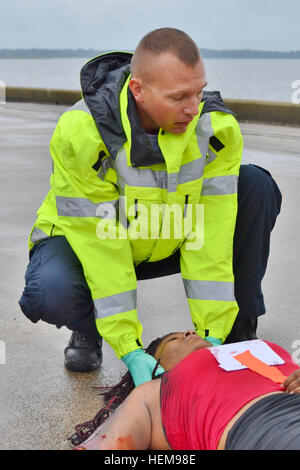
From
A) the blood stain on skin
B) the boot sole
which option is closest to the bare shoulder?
the blood stain on skin

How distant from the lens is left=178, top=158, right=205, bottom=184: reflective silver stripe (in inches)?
104

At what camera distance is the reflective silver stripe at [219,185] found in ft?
9.01

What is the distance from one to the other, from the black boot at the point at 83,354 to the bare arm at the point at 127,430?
0.74m

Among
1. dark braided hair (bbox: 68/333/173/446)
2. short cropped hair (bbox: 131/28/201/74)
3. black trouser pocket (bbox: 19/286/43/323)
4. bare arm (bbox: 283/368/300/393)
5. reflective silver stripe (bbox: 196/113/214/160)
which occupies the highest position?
short cropped hair (bbox: 131/28/201/74)

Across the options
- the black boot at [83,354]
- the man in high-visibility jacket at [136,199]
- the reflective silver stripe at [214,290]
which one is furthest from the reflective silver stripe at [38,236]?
the reflective silver stripe at [214,290]

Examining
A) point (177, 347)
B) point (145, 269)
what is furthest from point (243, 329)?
point (177, 347)

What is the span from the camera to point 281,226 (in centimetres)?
519

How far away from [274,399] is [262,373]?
0.23m

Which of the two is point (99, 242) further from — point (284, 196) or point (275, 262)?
point (284, 196)

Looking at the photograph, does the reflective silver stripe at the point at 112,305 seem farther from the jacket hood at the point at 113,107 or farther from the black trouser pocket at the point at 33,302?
the jacket hood at the point at 113,107

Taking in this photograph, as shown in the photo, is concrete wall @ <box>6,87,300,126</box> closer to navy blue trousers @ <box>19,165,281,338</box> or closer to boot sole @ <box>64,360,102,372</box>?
navy blue trousers @ <box>19,165,281,338</box>

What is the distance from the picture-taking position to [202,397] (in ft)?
6.80

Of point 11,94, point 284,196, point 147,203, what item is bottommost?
point 11,94

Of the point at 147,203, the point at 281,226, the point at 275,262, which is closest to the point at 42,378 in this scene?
the point at 147,203
